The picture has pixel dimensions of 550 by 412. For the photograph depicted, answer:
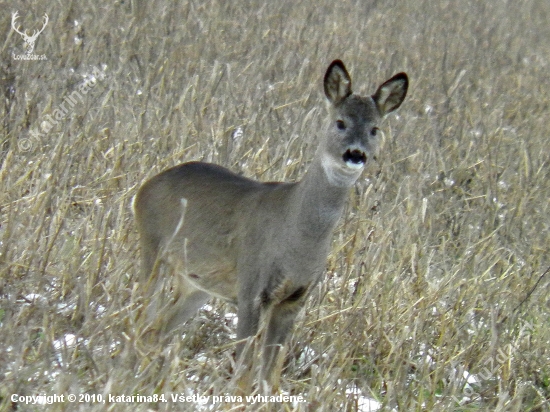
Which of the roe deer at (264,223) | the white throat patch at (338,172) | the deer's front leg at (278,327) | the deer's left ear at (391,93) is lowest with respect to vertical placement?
the deer's front leg at (278,327)

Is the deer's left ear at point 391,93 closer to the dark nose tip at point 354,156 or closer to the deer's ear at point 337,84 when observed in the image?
the deer's ear at point 337,84

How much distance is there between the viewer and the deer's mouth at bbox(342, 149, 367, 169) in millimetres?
4477

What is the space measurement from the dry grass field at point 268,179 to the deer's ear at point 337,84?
37.5 inches

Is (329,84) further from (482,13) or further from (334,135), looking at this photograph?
(482,13)

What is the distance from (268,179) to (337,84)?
64.7 inches

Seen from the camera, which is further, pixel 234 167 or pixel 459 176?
pixel 459 176

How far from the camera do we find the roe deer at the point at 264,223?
178 inches

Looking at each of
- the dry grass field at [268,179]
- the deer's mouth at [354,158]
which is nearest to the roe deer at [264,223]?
the deer's mouth at [354,158]

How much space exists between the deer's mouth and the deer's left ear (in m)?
0.59

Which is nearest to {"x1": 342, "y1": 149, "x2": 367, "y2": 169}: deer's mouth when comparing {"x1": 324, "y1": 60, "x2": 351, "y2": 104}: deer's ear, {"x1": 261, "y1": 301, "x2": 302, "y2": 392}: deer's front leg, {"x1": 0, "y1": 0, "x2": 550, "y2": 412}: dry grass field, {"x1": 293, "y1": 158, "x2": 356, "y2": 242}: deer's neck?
{"x1": 293, "y1": 158, "x2": 356, "y2": 242}: deer's neck

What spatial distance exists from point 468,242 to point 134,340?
3.65 meters

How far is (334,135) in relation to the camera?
15.3ft

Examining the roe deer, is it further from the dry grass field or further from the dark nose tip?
the dry grass field

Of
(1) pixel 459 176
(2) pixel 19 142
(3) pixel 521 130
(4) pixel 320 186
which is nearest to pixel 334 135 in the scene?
(4) pixel 320 186
